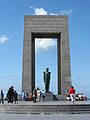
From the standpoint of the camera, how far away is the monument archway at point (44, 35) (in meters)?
36.5

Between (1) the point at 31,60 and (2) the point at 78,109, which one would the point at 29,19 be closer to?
(1) the point at 31,60

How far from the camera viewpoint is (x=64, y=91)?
1423 inches

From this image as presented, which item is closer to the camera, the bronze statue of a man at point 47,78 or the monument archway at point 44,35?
the bronze statue of a man at point 47,78

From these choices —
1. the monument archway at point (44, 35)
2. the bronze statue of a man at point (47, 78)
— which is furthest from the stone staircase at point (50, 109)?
the monument archway at point (44, 35)

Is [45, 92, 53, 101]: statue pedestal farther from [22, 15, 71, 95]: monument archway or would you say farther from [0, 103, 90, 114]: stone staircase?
[0, 103, 90, 114]: stone staircase

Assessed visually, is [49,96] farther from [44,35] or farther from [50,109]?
[50,109]

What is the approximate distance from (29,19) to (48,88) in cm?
924

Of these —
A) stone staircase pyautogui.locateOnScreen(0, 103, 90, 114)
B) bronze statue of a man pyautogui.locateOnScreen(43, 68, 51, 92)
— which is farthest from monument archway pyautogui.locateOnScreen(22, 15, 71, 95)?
stone staircase pyautogui.locateOnScreen(0, 103, 90, 114)

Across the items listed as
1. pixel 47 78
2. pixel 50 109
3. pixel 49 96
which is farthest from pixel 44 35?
pixel 50 109

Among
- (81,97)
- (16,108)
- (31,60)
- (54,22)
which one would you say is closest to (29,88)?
(31,60)

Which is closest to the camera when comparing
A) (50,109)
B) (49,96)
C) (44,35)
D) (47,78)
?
(50,109)

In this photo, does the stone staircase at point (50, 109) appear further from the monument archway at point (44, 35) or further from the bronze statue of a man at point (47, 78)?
the monument archway at point (44, 35)

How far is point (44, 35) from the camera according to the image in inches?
1547

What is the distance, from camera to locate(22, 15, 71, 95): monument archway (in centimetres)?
3653
